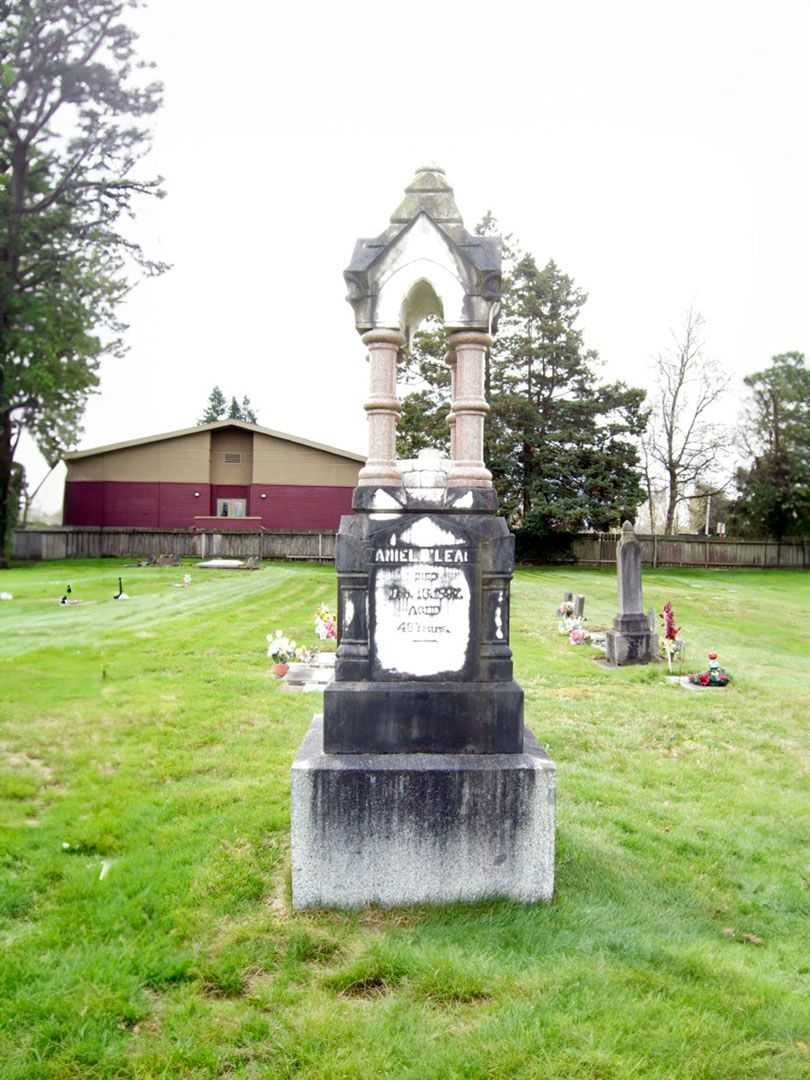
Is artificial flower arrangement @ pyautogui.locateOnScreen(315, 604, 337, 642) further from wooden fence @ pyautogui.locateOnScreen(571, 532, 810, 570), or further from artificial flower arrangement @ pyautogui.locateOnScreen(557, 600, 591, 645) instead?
wooden fence @ pyautogui.locateOnScreen(571, 532, 810, 570)

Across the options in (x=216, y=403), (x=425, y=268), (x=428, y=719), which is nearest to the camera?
(x=428, y=719)

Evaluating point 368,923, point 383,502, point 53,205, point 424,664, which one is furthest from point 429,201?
point 53,205

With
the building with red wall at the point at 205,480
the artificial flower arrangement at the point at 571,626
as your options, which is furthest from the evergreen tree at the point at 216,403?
the artificial flower arrangement at the point at 571,626

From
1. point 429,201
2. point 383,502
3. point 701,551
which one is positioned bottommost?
point 701,551

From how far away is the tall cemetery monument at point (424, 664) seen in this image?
13.9ft

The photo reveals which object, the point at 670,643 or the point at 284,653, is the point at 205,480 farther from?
the point at 670,643

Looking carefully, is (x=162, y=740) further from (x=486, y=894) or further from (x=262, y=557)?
(x=262, y=557)

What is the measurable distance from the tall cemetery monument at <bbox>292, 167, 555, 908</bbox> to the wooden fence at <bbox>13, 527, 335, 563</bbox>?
29.2 meters

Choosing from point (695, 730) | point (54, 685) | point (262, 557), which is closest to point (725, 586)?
point (262, 557)

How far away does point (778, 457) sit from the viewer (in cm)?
4122

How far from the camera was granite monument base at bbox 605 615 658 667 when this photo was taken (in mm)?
13525

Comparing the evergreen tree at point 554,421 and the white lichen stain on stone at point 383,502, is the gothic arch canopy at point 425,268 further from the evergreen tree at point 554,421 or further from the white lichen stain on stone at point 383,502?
the evergreen tree at point 554,421

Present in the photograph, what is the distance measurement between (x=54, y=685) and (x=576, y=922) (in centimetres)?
802

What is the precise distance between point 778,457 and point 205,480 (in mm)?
29508
